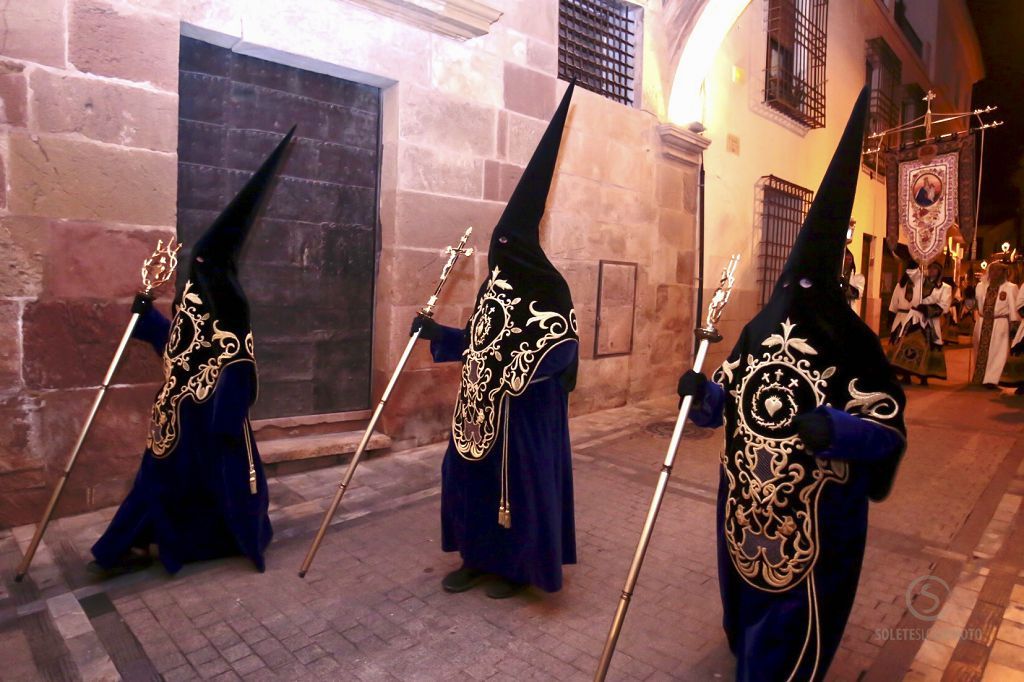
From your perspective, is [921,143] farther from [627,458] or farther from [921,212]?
[627,458]

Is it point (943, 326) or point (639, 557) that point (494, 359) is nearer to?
point (639, 557)

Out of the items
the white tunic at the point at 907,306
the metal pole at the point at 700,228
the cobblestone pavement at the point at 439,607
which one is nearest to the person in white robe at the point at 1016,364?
the white tunic at the point at 907,306

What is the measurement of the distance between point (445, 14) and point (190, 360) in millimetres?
3743

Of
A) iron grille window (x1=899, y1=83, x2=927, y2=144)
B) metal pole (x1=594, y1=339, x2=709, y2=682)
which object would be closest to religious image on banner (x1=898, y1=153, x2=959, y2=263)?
iron grille window (x1=899, y1=83, x2=927, y2=144)

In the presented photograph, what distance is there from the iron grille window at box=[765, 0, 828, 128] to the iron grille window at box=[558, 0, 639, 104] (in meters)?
3.61

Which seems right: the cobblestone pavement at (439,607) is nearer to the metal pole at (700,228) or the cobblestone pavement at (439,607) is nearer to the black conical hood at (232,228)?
the black conical hood at (232,228)

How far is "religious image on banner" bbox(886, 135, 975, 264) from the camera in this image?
31.7ft

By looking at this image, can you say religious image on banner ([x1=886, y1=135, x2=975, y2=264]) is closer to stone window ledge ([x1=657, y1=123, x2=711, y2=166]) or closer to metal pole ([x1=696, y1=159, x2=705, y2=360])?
metal pole ([x1=696, y1=159, x2=705, y2=360])

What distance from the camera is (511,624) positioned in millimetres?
3094

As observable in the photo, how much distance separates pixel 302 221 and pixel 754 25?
821 centimetres

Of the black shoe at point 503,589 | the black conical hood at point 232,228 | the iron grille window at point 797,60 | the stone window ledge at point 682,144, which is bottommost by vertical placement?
the black shoe at point 503,589

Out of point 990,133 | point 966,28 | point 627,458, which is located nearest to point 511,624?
point 627,458

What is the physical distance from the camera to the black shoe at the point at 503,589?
331cm

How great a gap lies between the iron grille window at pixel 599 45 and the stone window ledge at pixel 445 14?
5.62ft
